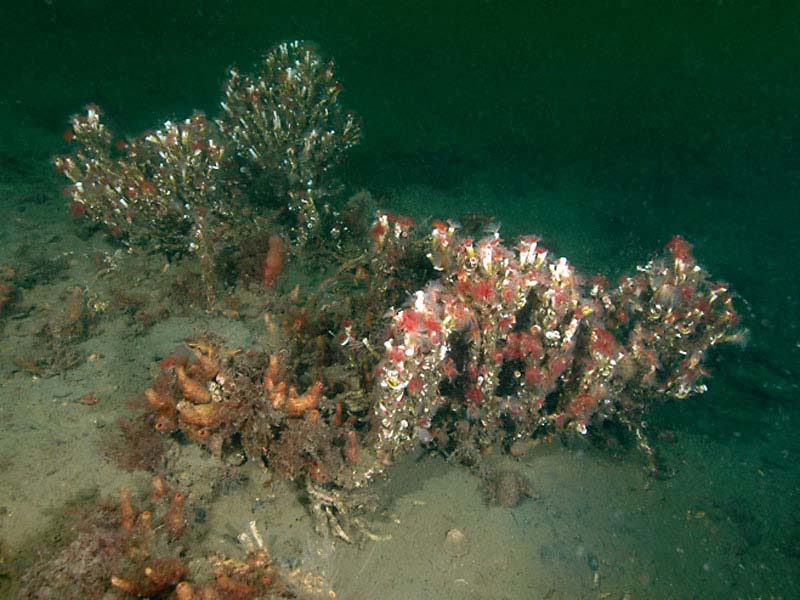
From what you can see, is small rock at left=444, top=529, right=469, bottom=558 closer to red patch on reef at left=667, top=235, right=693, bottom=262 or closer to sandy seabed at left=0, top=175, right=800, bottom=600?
sandy seabed at left=0, top=175, right=800, bottom=600

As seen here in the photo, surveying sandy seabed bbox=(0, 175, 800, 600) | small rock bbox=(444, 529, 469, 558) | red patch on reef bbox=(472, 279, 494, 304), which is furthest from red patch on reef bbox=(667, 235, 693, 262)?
small rock bbox=(444, 529, 469, 558)

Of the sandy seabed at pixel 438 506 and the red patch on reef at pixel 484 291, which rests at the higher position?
the red patch on reef at pixel 484 291

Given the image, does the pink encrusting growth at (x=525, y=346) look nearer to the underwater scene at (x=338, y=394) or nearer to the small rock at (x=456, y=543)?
the underwater scene at (x=338, y=394)

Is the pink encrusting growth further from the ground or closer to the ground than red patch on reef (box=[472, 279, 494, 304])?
closer to the ground

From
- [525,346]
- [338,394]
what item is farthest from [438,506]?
[525,346]

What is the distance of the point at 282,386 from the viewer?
449 cm

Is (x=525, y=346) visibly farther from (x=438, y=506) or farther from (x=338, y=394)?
(x=338, y=394)

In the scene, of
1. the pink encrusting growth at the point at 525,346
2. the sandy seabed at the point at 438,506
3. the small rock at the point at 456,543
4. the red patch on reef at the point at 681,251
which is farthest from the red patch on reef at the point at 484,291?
the red patch on reef at the point at 681,251

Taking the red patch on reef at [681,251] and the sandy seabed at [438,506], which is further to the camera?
the red patch on reef at [681,251]

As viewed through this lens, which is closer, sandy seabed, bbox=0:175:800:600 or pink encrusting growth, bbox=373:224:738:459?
sandy seabed, bbox=0:175:800:600

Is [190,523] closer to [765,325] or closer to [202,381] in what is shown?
[202,381]

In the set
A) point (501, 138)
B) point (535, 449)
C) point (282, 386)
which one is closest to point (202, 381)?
point (282, 386)

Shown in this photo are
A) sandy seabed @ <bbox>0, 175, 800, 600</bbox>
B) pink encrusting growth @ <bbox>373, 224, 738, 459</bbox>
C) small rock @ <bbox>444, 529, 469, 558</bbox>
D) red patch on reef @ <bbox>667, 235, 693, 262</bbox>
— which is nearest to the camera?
sandy seabed @ <bbox>0, 175, 800, 600</bbox>

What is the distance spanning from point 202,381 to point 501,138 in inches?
933
